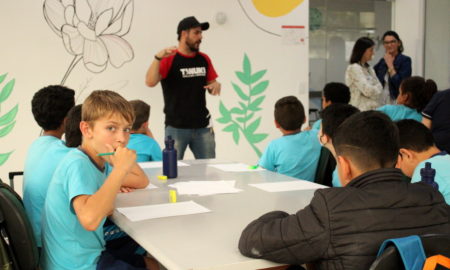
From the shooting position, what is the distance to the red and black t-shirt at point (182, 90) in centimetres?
427

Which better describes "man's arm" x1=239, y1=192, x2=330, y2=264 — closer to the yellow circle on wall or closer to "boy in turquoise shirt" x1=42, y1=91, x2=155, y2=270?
"boy in turquoise shirt" x1=42, y1=91, x2=155, y2=270

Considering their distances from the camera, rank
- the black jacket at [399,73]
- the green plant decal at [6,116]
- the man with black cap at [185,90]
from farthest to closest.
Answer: the black jacket at [399,73], the green plant decal at [6,116], the man with black cap at [185,90]

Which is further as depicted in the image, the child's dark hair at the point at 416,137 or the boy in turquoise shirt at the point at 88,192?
the child's dark hair at the point at 416,137

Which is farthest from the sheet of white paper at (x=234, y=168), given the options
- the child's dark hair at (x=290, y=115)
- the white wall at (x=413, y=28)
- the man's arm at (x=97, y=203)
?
the white wall at (x=413, y=28)

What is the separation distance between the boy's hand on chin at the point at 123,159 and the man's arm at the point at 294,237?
1.92 ft

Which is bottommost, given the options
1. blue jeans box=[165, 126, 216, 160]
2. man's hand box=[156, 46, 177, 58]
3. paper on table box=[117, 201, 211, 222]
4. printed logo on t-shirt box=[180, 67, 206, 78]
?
blue jeans box=[165, 126, 216, 160]

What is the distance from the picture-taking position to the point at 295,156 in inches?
119

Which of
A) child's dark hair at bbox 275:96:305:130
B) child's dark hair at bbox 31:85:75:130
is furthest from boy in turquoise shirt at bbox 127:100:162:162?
child's dark hair at bbox 275:96:305:130

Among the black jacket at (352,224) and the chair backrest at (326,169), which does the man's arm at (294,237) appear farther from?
the chair backrest at (326,169)

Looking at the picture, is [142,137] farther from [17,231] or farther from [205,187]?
[17,231]

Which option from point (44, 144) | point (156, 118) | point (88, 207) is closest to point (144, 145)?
point (44, 144)

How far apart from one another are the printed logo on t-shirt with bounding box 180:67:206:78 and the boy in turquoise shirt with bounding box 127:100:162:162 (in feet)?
3.75

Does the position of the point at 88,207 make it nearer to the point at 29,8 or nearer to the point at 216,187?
the point at 216,187

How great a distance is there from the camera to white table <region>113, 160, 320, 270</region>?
1.36 m
